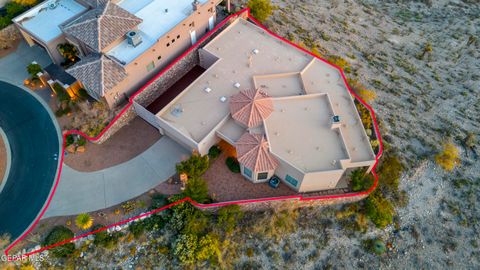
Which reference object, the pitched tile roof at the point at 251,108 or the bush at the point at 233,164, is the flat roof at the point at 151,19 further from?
the bush at the point at 233,164

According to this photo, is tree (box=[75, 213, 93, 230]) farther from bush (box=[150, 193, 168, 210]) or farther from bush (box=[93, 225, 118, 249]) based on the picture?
bush (box=[150, 193, 168, 210])

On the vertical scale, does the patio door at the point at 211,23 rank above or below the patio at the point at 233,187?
above

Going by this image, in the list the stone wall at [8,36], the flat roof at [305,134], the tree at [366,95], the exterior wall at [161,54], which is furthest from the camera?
the stone wall at [8,36]

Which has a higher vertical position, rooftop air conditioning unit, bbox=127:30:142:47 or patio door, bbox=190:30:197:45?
rooftop air conditioning unit, bbox=127:30:142:47

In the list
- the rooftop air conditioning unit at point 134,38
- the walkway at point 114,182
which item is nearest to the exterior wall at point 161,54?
the rooftop air conditioning unit at point 134,38

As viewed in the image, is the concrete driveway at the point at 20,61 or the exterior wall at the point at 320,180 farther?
the concrete driveway at the point at 20,61

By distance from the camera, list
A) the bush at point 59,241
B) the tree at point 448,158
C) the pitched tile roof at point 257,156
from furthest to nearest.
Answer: the tree at point 448,158 < the pitched tile roof at point 257,156 < the bush at point 59,241

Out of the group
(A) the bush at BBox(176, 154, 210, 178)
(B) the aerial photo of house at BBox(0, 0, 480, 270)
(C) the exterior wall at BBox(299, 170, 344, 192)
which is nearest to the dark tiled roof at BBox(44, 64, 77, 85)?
(B) the aerial photo of house at BBox(0, 0, 480, 270)

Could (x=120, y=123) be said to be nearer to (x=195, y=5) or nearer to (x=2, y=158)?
(x=2, y=158)
